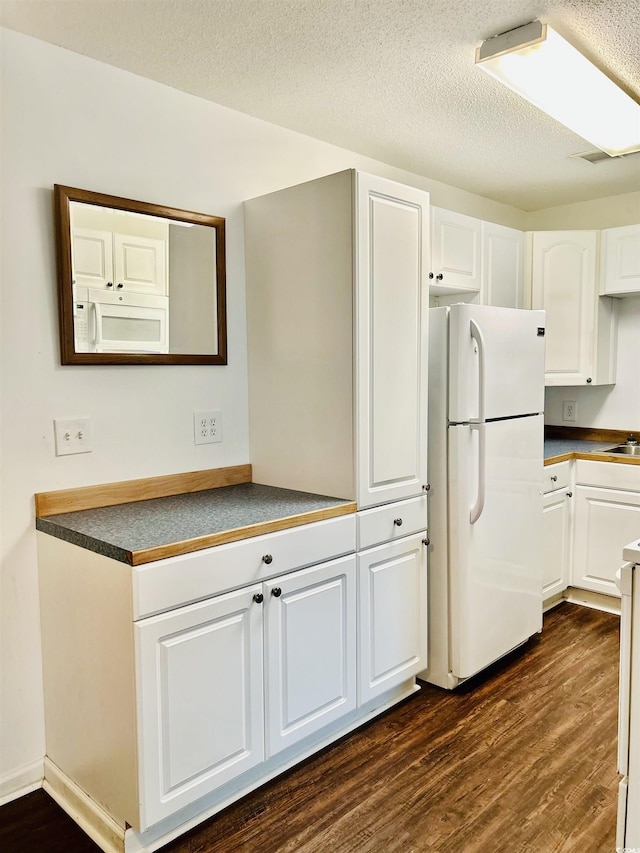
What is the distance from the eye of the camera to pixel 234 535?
6.07 ft

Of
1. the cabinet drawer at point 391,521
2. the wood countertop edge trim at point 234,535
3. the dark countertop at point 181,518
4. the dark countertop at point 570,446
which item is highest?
the dark countertop at point 570,446

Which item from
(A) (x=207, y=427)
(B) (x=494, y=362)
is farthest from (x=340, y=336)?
(B) (x=494, y=362)

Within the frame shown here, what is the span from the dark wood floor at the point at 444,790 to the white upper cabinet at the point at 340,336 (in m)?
0.90

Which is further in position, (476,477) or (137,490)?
(476,477)

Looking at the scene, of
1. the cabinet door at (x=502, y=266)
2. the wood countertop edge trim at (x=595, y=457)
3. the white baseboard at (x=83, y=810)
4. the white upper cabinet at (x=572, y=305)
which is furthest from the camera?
the white upper cabinet at (x=572, y=305)

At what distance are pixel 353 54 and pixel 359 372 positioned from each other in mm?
1039

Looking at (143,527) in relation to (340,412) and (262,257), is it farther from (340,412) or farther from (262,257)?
(262,257)

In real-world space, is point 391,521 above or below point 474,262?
below

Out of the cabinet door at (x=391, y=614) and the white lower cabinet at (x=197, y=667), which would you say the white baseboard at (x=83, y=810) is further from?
the cabinet door at (x=391, y=614)

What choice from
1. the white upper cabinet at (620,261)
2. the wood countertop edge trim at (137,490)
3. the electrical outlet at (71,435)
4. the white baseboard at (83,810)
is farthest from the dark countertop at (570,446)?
the white baseboard at (83,810)

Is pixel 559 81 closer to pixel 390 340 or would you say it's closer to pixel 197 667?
pixel 390 340

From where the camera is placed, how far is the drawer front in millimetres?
1655

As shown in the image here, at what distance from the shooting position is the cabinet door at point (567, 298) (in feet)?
12.0

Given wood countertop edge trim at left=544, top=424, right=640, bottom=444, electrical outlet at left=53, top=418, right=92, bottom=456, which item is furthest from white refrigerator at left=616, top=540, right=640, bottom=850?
wood countertop edge trim at left=544, top=424, right=640, bottom=444
